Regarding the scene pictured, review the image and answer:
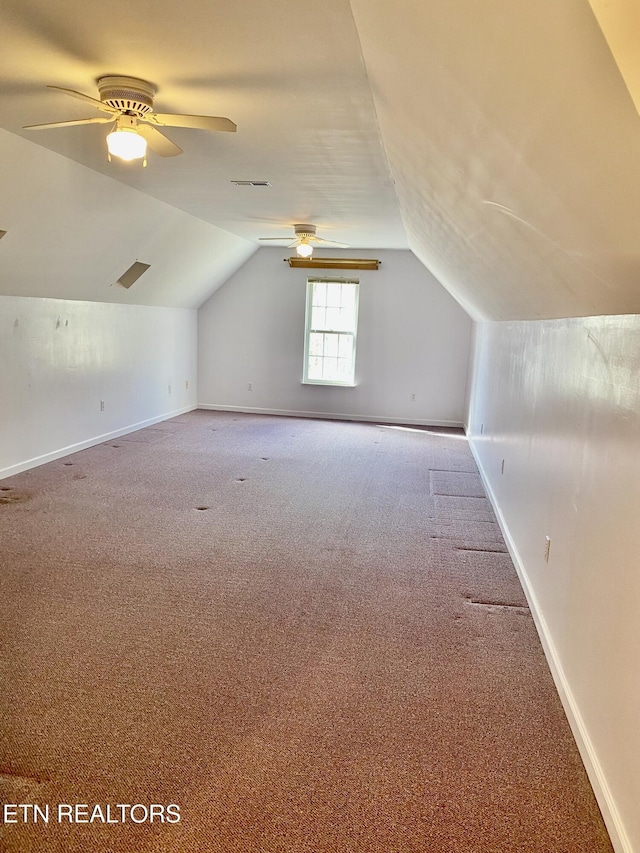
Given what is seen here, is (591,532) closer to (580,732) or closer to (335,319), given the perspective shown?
(580,732)

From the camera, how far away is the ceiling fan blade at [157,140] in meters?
2.66

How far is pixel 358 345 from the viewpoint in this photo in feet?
27.6

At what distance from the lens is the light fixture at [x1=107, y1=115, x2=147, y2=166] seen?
2.58 meters

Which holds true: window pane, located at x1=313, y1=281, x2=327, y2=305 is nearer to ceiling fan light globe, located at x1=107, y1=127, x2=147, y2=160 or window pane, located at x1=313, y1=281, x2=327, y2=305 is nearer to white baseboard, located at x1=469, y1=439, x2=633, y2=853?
white baseboard, located at x1=469, y1=439, x2=633, y2=853

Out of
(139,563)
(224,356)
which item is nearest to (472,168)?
(139,563)

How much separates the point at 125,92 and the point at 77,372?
12.2ft

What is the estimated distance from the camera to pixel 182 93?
2721 mm

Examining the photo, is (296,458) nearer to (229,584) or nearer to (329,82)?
Result: (229,584)

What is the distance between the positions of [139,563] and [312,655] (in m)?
1.30

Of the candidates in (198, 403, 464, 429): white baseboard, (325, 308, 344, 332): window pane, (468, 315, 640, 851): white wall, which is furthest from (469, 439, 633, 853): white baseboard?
(325, 308, 344, 332): window pane

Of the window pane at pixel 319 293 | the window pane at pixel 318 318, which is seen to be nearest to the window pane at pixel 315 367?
the window pane at pixel 318 318

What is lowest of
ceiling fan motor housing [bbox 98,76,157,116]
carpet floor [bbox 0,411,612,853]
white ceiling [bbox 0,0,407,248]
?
carpet floor [bbox 0,411,612,853]

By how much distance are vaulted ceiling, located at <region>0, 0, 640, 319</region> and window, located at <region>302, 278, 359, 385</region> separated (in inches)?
122

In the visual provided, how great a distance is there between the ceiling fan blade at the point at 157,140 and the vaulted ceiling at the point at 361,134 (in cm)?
19
